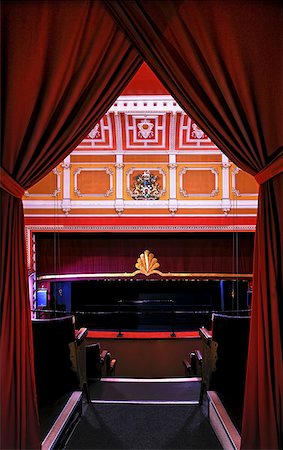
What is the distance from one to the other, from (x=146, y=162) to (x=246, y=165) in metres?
4.99

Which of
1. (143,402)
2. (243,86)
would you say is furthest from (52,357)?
(243,86)

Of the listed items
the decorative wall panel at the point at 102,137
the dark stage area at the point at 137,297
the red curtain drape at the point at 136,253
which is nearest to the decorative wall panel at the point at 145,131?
the decorative wall panel at the point at 102,137

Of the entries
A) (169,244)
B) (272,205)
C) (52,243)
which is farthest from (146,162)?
(272,205)

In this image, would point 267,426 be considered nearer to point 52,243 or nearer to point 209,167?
point 209,167

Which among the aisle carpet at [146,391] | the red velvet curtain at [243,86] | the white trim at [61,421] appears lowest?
the aisle carpet at [146,391]

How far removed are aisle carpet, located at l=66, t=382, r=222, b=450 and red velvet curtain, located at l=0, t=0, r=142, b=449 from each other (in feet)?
2.25

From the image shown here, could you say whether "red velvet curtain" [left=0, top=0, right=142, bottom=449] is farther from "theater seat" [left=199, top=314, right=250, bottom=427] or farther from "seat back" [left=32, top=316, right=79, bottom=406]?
"theater seat" [left=199, top=314, right=250, bottom=427]

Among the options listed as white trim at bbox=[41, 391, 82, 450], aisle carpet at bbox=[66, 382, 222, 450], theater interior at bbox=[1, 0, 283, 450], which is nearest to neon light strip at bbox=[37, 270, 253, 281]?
theater interior at bbox=[1, 0, 283, 450]

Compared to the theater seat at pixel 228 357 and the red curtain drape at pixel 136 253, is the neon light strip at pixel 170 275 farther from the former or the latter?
the theater seat at pixel 228 357

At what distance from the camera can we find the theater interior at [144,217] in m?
2.27

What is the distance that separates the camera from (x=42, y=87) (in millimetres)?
2352

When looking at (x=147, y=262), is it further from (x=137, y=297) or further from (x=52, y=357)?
(x=52, y=357)

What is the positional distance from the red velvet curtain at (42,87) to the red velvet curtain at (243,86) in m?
0.18

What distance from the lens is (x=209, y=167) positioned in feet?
23.9
